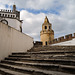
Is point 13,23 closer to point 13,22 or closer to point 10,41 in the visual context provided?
point 13,22

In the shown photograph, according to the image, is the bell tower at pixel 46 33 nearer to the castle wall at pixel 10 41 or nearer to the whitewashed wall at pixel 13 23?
the whitewashed wall at pixel 13 23

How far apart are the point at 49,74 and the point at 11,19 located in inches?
890

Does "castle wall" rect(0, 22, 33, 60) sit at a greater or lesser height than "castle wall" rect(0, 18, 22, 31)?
lesser

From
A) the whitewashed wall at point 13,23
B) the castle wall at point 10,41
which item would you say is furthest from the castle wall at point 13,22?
the castle wall at point 10,41

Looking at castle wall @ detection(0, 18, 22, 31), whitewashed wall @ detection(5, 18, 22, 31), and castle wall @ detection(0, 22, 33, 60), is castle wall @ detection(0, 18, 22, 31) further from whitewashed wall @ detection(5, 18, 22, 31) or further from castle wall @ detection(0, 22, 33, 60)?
castle wall @ detection(0, 22, 33, 60)

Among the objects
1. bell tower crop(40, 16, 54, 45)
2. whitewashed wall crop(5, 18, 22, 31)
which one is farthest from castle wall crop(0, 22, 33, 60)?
bell tower crop(40, 16, 54, 45)

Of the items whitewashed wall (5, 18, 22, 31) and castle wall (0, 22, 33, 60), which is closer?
castle wall (0, 22, 33, 60)

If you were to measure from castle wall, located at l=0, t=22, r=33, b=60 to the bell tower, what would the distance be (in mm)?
25694

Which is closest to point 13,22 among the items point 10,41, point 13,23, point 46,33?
point 13,23

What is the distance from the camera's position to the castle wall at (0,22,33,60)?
437 cm

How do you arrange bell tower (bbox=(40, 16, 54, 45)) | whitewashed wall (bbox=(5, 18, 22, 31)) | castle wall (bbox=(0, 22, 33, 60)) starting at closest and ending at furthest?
castle wall (bbox=(0, 22, 33, 60)) → whitewashed wall (bbox=(5, 18, 22, 31)) → bell tower (bbox=(40, 16, 54, 45))

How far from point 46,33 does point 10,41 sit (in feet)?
92.1

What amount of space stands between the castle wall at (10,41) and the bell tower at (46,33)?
25694mm

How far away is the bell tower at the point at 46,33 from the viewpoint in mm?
31909
